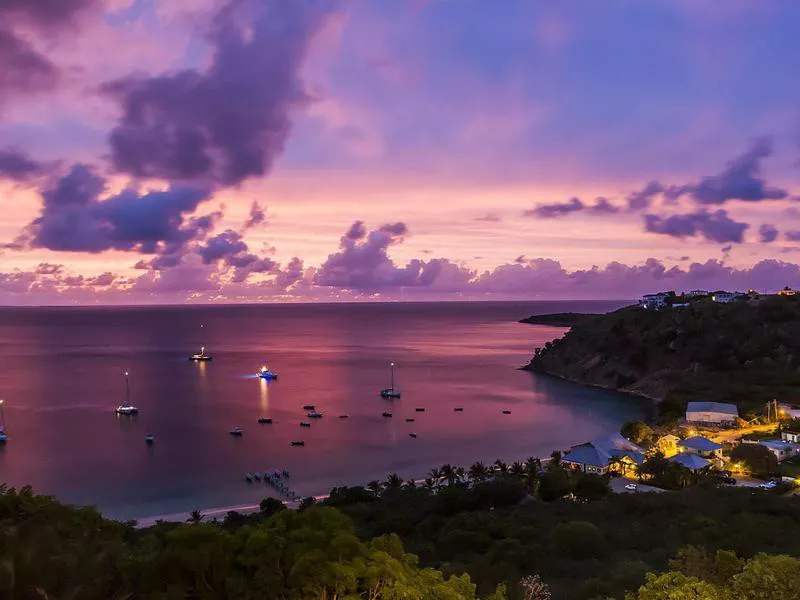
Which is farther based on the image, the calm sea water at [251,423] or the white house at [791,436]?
the white house at [791,436]

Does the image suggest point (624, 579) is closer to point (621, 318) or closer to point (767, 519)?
point (767, 519)

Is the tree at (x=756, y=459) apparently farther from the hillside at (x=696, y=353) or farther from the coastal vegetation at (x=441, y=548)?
the hillside at (x=696, y=353)

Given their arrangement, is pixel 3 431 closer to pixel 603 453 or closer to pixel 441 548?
pixel 441 548

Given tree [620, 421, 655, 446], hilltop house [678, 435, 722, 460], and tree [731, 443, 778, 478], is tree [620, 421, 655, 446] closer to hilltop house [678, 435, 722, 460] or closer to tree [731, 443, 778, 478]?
hilltop house [678, 435, 722, 460]

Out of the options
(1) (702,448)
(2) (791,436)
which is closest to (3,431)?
(1) (702,448)

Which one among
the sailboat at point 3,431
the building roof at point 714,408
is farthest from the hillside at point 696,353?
the sailboat at point 3,431

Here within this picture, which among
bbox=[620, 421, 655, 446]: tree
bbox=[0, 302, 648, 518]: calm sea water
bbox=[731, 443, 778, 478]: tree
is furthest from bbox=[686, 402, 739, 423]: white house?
bbox=[731, 443, 778, 478]: tree

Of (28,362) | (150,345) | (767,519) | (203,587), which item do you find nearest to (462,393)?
(767,519)

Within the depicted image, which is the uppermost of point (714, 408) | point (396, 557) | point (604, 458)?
point (396, 557)
